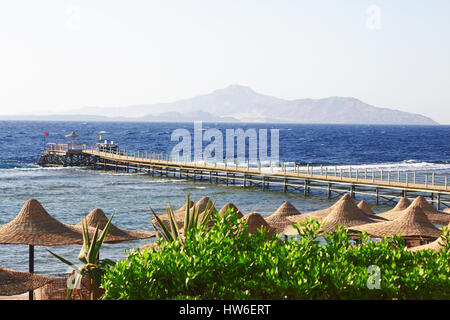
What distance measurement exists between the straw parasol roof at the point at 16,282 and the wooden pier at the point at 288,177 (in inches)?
1119

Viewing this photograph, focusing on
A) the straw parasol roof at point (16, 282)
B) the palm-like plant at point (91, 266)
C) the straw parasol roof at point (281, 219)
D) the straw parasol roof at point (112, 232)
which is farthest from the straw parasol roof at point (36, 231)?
the straw parasol roof at point (281, 219)

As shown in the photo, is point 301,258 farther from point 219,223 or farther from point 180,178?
point 180,178

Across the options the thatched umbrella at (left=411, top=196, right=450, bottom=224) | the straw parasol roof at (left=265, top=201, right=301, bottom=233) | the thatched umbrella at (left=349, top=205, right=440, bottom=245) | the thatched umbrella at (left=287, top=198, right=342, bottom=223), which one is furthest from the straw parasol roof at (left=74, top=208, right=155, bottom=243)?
the thatched umbrella at (left=411, top=196, right=450, bottom=224)

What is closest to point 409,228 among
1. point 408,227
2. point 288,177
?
point 408,227

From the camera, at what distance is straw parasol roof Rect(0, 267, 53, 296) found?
11484mm

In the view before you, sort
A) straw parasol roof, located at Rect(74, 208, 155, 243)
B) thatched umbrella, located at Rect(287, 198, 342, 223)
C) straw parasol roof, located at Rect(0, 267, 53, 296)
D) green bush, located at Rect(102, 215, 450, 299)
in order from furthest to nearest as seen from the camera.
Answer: thatched umbrella, located at Rect(287, 198, 342, 223)
straw parasol roof, located at Rect(74, 208, 155, 243)
straw parasol roof, located at Rect(0, 267, 53, 296)
green bush, located at Rect(102, 215, 450, 299)

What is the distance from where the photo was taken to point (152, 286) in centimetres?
697

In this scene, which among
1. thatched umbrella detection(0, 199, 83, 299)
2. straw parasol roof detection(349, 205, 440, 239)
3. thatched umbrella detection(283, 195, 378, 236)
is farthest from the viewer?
thatched umbrella detection(283, 195, 378, 236)

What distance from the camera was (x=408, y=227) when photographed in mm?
17906

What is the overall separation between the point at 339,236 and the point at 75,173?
52.4m

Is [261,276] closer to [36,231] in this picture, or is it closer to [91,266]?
[91,266]

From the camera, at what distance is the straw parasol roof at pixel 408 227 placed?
691 inches

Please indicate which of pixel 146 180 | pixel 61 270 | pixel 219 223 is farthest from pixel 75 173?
pixel 219 223

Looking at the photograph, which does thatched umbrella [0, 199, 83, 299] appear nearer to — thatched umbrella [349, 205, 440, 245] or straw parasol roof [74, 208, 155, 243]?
straw parasol roof [74, 208, 155, 243]
